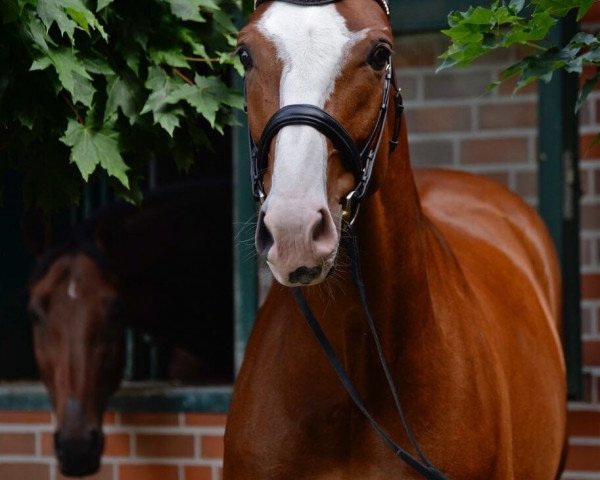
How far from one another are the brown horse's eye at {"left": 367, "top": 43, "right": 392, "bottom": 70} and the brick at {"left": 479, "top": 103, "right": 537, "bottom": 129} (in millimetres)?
1998

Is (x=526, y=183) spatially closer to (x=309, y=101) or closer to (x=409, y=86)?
(x=409, y=86)

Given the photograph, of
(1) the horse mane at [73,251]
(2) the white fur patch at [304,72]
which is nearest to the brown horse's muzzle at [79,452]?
(1) the horse mane at [73,251]

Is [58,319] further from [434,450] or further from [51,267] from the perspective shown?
[434,450]

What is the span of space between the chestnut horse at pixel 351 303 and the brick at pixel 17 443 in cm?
214

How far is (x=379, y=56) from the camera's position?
2.74 metres

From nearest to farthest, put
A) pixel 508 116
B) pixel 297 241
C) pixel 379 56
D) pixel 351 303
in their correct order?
pixel 297 241 → pixel 379 56 → pixel 351 303 → pixel 508 116

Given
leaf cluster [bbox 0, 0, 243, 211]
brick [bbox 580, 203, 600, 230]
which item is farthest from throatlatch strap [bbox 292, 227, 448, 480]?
brick [bbox 580, 203, 600, 230]

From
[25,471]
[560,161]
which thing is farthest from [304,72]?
[25,471]

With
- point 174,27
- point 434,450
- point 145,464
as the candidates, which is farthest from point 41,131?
point 145,464

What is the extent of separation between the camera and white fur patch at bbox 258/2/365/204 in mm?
2496

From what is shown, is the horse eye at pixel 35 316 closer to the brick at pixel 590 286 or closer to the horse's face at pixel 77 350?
the horse's face at pixel 77 350

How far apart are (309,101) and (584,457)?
241 cm

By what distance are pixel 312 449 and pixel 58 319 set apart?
2137 mm

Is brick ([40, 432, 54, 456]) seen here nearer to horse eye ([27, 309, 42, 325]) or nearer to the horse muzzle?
horse eye ([27, 309, 42, 325])
